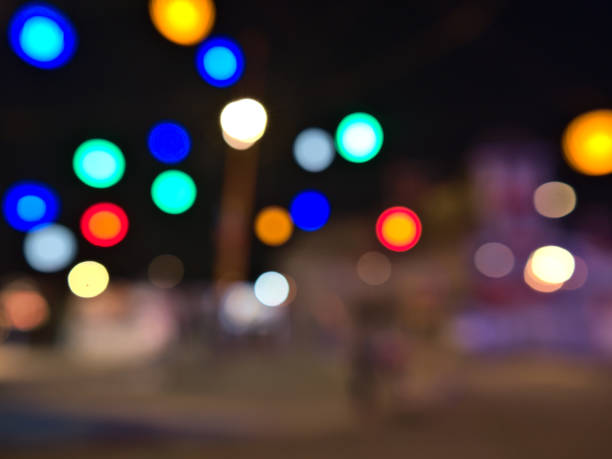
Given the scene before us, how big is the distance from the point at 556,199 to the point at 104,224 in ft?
11.1

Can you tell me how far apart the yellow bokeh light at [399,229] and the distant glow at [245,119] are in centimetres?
126

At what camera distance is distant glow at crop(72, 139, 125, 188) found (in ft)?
11.9

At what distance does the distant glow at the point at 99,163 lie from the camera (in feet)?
11.9

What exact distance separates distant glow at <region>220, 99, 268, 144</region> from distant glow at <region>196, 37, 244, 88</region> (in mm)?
312

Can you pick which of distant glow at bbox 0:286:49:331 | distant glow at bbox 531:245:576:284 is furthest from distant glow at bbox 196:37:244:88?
distant glow at bbox 0:286:49:331

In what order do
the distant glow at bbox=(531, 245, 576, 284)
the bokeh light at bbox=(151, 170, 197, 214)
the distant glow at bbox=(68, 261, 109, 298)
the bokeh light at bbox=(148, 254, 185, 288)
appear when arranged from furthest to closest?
the distant glow at bbox=(531, 245, 576, 284) < the bokeh light at bbox=(148, 254, 185, 288) < the distant glow at bbox=(68, 261, 109, 298) < the bokeh light at bbox=(151, 170, 197, 214)

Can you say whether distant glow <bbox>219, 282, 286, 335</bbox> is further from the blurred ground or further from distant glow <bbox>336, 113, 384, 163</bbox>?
distant glow <bbox>336, 113, 384, 163</bbox>

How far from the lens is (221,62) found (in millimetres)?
3590

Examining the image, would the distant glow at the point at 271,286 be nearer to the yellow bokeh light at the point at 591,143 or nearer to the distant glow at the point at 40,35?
the yellow bokeh light at the point at 591,143

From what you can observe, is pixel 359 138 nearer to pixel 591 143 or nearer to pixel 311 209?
pixel 311 209

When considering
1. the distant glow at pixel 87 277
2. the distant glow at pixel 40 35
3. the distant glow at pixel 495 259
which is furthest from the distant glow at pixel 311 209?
the distant glow at pixel 495 259

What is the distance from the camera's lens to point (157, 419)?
1092 centimetres

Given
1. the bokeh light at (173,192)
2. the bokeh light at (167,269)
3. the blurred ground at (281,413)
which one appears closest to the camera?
the bokeh light at (173,192)

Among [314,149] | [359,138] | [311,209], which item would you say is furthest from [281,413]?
[359,138]
